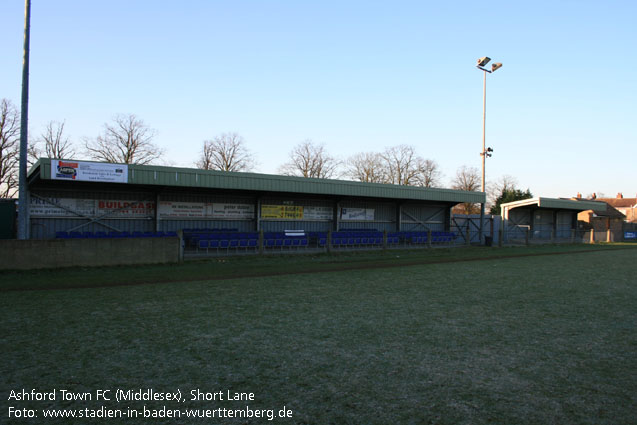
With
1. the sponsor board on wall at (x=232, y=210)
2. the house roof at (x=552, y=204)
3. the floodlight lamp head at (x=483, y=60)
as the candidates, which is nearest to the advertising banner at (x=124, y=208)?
the sponsor board on wall at (x=232, y=210)

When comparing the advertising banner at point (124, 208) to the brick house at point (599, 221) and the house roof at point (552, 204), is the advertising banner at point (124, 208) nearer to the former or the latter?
the house roof at point (552, 204)

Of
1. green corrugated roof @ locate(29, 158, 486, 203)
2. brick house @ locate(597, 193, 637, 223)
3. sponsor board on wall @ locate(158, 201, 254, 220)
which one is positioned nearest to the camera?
green corrugated roof @ locate(29, 158, 486, 203)

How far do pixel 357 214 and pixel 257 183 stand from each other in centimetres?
794

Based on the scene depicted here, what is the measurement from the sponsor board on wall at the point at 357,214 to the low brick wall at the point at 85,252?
11.7 m

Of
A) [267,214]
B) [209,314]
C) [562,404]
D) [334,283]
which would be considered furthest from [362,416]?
[267,214]

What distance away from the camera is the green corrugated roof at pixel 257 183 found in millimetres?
15789

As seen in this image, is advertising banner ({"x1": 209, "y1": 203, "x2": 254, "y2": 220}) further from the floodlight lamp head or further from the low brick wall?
the floodlight lamp head

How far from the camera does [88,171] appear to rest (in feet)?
48.7

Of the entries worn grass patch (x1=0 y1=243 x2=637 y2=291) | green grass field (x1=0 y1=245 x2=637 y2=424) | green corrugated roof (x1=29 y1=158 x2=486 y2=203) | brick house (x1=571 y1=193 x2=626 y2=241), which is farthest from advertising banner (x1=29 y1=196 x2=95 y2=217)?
brick house (x1=571 y1=193 x2=626 y2=241)

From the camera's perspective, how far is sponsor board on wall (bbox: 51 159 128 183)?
1423cm

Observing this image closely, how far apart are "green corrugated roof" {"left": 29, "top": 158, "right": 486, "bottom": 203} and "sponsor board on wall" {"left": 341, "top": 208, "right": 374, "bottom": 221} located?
7.90ft

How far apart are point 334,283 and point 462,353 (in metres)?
5.78

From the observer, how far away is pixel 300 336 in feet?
17.1

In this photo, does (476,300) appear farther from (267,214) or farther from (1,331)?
(267,214)
